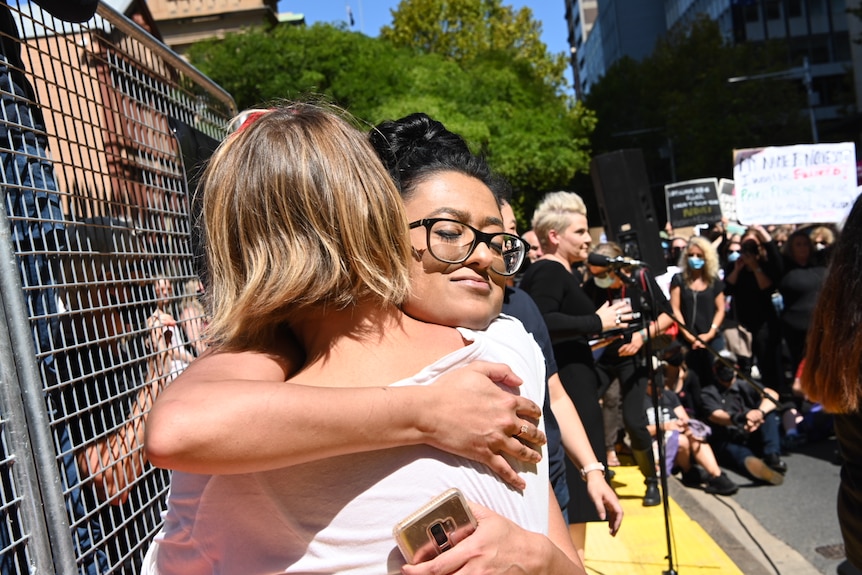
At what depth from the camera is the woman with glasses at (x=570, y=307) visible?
4.69m

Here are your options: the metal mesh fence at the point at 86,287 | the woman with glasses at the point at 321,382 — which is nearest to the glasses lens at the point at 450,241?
the woman with glasses at the point at 321,382

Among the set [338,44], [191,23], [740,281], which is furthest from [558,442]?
[191,23]

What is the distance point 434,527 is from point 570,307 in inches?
147

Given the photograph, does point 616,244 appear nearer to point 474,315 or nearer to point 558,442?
point 558,442

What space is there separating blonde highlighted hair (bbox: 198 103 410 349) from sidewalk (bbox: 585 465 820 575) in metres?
4.07

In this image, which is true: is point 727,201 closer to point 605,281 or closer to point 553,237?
point 605,281

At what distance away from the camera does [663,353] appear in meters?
7.50

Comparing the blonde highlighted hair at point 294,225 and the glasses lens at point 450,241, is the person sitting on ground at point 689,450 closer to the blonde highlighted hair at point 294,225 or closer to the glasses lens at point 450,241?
the glasses lens at point 450,241

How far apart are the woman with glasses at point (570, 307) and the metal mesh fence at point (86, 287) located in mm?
2544

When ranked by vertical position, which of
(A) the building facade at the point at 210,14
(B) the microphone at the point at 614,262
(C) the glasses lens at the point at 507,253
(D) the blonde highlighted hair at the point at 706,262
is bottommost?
(D) the blonde highlighted hair at the point at 706,262

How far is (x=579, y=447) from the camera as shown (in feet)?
10.9

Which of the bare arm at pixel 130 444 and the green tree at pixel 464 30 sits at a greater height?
the green tree at pixel 464 30

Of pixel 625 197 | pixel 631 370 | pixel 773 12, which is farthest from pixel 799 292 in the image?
pixel 773 12

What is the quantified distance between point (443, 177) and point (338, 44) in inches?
910
